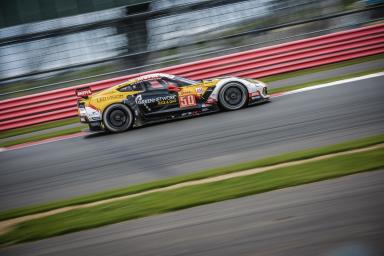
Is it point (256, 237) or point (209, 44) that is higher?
point (209, 44)

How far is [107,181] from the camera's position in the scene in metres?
7.21

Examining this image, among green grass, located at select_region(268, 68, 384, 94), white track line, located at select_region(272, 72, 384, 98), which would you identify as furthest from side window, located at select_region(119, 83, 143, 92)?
green grass, located at select_region(268, 68, 384, 94)

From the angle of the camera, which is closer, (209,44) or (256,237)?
(256,237)

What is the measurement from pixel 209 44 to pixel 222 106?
18.2ft

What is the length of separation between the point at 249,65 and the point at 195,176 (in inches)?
342

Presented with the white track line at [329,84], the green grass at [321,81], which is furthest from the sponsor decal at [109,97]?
the green grass at [321,81]

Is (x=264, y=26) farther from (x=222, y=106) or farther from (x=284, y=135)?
(x=284, y=135)

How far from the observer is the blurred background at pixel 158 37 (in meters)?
15.4

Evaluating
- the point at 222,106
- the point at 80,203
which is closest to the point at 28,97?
the point at 222,106

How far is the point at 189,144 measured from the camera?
8.44 metres

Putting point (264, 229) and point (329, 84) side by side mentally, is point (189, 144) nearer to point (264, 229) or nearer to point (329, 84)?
point (264, 229)

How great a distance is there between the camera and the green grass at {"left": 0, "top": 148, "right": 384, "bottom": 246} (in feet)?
18.0

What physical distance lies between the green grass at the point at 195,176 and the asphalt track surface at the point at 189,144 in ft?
1.05

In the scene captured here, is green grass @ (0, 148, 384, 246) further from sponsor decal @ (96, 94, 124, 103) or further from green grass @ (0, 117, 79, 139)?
green grass @ (0, 117, 79, 139)
